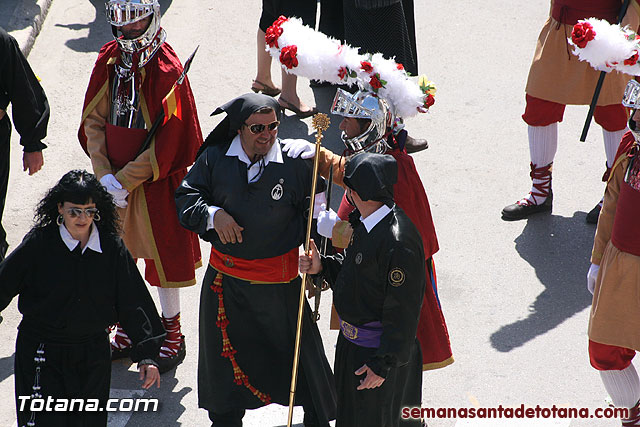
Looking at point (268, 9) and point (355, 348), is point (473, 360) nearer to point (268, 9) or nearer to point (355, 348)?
point (355, 348)

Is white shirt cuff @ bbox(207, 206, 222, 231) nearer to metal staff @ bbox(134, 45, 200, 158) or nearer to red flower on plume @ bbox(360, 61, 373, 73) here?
metal staff @ bbox(134, 45, 200, 158)

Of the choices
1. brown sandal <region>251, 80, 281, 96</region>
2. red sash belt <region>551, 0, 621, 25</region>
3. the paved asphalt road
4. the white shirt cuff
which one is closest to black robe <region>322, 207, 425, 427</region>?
the white shirt cuff

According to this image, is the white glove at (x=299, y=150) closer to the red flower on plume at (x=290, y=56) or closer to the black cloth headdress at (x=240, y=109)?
the black cloth headdress at (x=240, y=109)

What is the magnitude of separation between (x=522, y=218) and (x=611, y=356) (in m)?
2.43

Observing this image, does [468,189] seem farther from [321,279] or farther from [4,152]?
[4,152]

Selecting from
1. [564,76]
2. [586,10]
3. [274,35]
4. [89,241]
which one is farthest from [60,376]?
[586,10]

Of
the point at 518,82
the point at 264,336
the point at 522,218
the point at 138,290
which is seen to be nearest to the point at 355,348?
the point at 264,336

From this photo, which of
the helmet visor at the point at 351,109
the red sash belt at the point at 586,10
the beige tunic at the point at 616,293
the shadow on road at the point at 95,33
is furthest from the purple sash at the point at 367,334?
the shadow on road at the point at 95,33

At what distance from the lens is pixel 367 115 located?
5043mm

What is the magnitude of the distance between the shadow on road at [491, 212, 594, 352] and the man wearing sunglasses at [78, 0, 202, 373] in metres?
2.18

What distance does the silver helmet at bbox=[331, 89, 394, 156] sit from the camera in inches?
199

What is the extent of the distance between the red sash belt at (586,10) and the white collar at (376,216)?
3.35 metres

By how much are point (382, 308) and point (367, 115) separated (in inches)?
43.1

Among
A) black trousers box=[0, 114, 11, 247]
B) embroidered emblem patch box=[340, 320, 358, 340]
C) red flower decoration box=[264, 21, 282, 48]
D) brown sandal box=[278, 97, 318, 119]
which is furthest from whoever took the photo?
brown sandal box=[278, 97, 318, 119]
